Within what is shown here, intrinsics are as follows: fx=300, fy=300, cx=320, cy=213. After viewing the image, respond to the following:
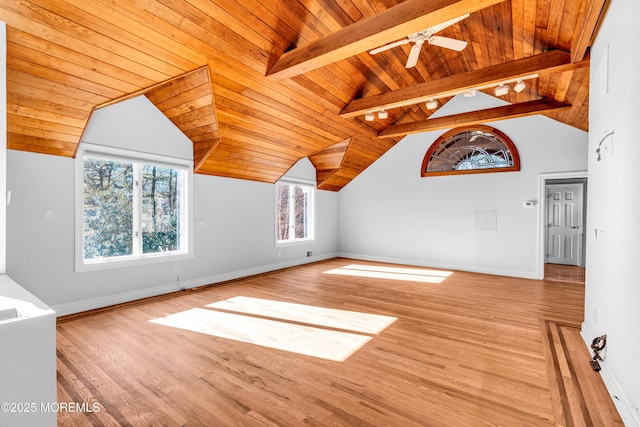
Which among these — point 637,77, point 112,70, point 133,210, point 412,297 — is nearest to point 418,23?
point 637,77

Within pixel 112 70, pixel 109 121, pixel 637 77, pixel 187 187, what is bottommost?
pixel 187 187

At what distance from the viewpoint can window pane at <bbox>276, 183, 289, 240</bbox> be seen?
265 inches

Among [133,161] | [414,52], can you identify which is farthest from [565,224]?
[133,161]

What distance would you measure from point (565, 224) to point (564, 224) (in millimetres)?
18

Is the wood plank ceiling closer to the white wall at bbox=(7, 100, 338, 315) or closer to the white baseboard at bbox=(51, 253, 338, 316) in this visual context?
the white wall at bbox=(7, 100, 338, 315)

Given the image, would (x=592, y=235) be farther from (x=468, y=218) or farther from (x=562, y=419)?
(x=468, y=218)

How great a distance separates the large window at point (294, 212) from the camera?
674cm

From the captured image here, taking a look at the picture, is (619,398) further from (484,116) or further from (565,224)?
(565,224)

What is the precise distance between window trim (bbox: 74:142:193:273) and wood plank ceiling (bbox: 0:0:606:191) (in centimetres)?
22

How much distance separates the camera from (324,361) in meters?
2.51

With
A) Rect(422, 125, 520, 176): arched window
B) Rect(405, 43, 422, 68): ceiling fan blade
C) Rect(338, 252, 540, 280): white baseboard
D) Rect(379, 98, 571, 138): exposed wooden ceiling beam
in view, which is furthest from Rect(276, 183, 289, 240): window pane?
Rect(405, 43, 422, 68): ceiling fan blade

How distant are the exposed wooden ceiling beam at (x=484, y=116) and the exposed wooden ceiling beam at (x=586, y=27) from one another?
1.71 m

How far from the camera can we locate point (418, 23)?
2.41m

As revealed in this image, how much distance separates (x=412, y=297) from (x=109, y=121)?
4.77m
